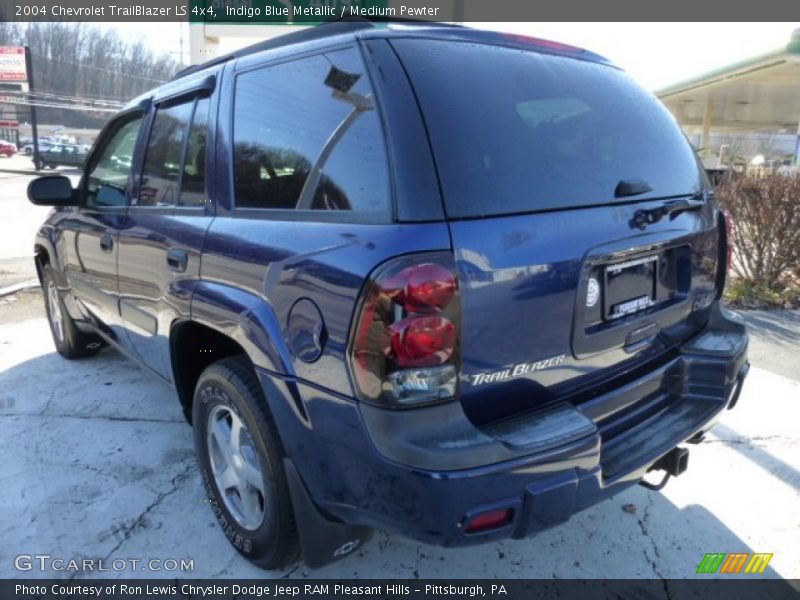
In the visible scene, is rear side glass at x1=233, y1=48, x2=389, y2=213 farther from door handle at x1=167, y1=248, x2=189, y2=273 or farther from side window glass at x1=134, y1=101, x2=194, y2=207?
side window glass at x1=134, y1=101, x2=194, y2=207

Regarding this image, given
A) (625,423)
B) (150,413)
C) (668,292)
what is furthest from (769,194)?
(150,413)

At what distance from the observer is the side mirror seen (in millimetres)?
3568

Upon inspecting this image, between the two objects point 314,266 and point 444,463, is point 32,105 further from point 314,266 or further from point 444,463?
point 444,463

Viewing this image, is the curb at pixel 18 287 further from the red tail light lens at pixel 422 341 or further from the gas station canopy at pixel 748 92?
the gas station canopy at pixel 748 92

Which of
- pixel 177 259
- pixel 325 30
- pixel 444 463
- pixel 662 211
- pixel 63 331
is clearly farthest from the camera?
pixel 63 331

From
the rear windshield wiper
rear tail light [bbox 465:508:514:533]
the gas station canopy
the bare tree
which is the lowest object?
rear tail light [bbox 465:508:514:533]

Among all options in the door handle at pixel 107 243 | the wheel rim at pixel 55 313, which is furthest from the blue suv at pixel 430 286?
the wheel rim at pixel 55 313

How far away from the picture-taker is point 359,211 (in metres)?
1.77

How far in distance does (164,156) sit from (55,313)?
2.52 metres

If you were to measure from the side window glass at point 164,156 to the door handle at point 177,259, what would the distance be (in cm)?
29

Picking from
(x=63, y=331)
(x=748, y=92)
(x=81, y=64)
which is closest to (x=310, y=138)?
(x=63, y=331)

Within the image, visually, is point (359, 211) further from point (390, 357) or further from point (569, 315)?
point (569, 315)

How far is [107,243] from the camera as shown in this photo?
3.26 meters

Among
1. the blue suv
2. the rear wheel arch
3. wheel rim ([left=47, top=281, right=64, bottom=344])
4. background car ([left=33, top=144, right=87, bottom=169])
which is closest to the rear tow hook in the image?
the blue suv
